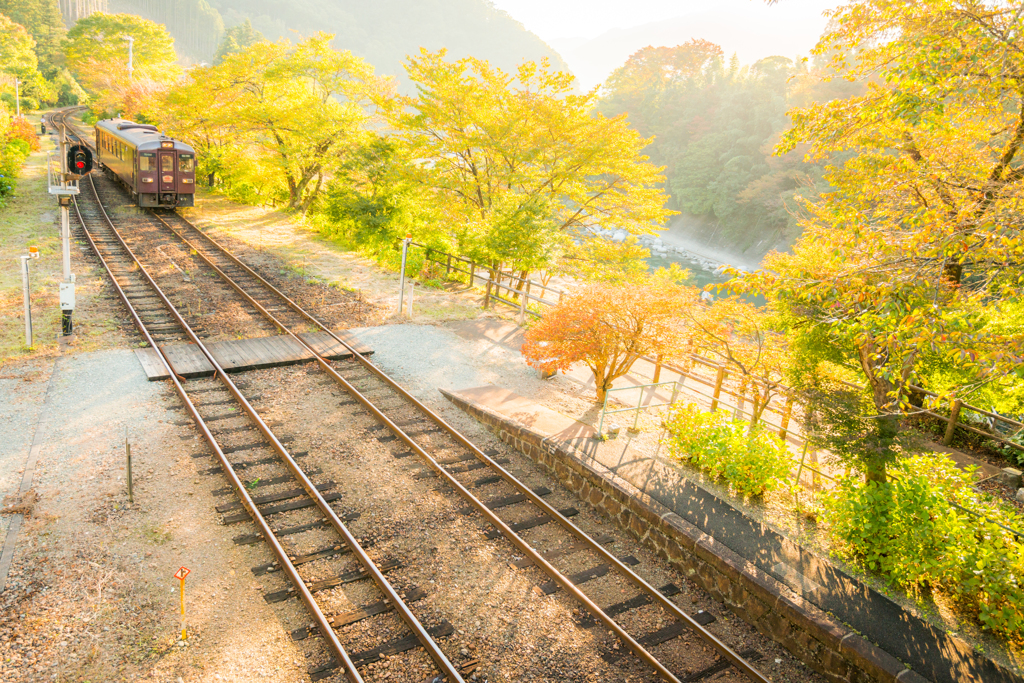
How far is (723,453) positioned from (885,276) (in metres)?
3.11

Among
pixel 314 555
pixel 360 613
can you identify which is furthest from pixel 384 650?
pixel 314 555

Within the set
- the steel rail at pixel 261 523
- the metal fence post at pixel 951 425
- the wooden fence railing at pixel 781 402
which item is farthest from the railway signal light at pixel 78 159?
the metal fence post at pixel 951 425

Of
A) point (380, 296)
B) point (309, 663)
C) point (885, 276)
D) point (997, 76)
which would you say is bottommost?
point (309, 663)

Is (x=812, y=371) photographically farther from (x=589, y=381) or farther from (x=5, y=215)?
(x=5, y=215)

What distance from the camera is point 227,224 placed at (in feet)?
79.4

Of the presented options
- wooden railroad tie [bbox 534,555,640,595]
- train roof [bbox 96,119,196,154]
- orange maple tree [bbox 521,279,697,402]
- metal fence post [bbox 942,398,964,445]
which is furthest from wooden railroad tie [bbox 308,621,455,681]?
train roof [bbox 96,119,196,154]

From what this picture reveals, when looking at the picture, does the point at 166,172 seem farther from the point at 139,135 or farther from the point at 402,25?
the point at 402,25

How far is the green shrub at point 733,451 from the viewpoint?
7.93m

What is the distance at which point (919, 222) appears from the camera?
21.9 feet

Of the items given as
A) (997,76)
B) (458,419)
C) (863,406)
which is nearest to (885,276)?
(863,406)

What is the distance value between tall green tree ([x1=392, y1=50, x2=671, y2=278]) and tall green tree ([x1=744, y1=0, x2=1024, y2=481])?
10.3 metres

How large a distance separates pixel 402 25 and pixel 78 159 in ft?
539

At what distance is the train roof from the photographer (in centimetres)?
2288

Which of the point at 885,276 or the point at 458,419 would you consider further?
the point at 458,419
